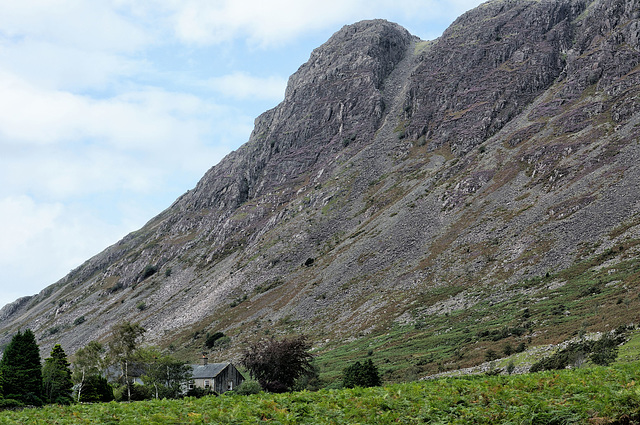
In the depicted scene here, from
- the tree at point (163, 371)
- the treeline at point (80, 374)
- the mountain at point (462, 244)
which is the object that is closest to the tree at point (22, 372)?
the treeline at point (80, 374)

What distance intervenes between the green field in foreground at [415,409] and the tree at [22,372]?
115ft

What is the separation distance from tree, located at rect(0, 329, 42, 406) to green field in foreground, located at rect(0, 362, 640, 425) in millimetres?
35076

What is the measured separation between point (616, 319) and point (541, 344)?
9.20 metres

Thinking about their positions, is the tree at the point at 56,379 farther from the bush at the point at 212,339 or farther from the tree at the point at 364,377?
the bush at the point at 212,339

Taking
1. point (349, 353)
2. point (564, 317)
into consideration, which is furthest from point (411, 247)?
point (564, 317)

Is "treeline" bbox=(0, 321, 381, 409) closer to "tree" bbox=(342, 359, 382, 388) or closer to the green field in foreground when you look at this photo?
"tree" bbox=(342, 359, 382, 388)

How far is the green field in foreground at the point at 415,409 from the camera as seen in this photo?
1180 centimetres

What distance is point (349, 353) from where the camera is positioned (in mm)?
89188

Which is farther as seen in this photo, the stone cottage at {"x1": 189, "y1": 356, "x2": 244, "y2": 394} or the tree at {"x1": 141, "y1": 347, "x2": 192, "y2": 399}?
the stone cottage at {"x1": 189, "y1": 356, "x2": 244, "y2": 394}

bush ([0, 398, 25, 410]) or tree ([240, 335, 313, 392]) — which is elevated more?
bush ([0, 398, 25, 410])

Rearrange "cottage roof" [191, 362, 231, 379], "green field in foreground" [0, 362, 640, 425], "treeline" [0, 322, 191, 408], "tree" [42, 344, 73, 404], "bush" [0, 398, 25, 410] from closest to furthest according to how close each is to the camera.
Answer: "green field in foreground" [0, 362, 640, 425]
"bush" [0, 398, 25, 410]
"treeline" [0, 322, 191, 408]
"tree" [42, 344, 73, 404]
"cottage roof" [191, 362, 231, 379]

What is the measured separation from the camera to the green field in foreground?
11.8m

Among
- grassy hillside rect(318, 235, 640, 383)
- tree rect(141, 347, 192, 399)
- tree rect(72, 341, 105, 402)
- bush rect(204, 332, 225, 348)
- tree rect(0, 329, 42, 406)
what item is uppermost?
tree rect(0, 329, 42, 406)

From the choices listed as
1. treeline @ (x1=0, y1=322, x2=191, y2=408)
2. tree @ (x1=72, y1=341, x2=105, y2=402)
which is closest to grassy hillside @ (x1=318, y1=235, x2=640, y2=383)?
treeline @ (x1=0, y1=322, x2=191, y2=408)
